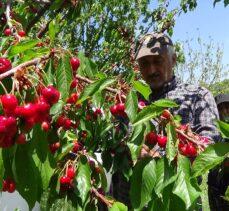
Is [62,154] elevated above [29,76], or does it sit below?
below

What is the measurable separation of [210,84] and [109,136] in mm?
20365

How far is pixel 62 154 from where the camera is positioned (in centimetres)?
172

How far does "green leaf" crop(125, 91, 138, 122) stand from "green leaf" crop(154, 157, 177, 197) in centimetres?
19

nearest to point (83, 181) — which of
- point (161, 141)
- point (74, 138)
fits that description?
point (74, 138)

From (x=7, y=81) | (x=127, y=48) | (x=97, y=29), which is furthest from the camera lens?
(x=97, y=29)

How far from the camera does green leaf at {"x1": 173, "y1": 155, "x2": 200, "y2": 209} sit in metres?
1.33

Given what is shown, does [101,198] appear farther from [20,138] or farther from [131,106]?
[20,138]

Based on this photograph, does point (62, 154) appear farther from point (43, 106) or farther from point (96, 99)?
point (43, 106)

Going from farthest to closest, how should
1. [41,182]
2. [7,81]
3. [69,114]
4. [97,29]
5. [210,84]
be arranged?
[210,84] → [97,29] → [69,114] → [41,182] → [7,81]

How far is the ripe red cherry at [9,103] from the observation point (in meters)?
1.15

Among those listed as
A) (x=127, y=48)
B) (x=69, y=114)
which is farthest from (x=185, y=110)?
(x=127, y=48)

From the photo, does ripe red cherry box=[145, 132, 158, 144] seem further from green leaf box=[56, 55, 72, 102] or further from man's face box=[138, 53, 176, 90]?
man's face box=[138, 53, 176, 90]

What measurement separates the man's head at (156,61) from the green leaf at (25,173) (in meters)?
1.51

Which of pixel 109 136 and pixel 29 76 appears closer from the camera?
pixel 29 76
